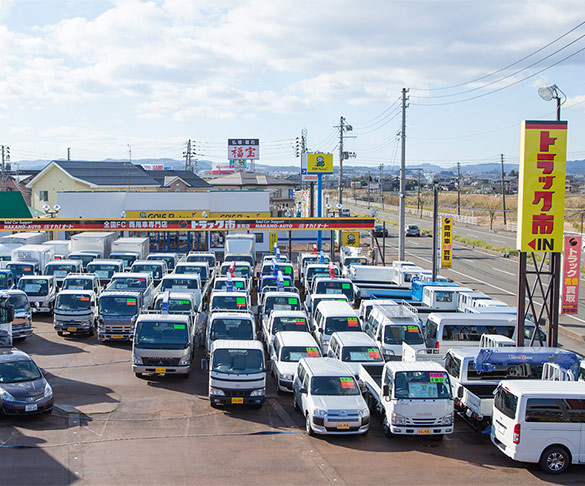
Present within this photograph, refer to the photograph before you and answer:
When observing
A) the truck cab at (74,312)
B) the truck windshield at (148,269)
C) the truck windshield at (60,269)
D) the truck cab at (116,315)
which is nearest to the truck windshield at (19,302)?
the truck cab at (74,312)

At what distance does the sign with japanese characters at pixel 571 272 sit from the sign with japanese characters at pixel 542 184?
8.05 m

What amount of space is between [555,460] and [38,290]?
21.7 metres

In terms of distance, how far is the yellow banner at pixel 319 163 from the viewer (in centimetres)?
5703

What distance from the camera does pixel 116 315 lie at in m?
23.6

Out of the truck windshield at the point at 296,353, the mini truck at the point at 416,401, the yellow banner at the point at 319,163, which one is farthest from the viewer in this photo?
the yellow banner at the point at 319,163

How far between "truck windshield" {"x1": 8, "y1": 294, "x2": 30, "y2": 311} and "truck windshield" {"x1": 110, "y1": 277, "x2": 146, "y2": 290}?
377 centimetres

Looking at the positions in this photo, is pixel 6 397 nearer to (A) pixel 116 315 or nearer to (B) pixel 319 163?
(A) pixel 116 315

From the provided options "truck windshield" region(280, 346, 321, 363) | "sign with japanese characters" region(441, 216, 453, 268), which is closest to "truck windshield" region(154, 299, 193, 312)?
"truck windshield" region(280, 346, 321, 363)

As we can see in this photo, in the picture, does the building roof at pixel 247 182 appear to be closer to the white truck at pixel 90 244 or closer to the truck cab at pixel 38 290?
the white truck at pixel 90 244

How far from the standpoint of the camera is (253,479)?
41.4ft

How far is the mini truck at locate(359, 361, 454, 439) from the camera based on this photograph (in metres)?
14.7

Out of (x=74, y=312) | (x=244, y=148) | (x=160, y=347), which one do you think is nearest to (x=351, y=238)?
(x=74, y=312)

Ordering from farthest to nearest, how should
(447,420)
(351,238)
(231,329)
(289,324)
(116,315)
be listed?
(351,238), (116,315), (289,324), (231,329), (447,420)

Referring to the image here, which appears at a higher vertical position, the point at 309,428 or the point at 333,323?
the point at 333,323
